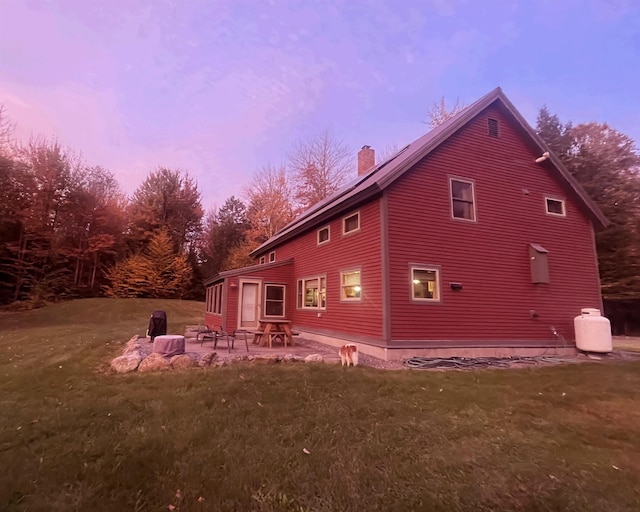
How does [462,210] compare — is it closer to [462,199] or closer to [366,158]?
[462,199]

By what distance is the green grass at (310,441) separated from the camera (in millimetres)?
2951

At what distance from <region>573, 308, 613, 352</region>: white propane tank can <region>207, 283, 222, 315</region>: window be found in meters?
13.8

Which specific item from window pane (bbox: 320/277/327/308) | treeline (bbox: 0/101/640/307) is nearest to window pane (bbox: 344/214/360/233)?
window pane (bbox: 320/277/327/308)

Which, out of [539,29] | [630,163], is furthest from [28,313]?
[630,163]

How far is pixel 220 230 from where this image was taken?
113 feet

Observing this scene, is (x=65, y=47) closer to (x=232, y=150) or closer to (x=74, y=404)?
(x=74, y=404)

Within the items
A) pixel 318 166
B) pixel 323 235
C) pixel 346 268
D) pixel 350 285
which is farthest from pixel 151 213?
pixel 350 285

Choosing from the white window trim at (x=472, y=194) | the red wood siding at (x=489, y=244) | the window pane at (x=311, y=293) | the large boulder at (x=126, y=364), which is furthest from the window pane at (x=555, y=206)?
the large boulder at (x=126, y=364)

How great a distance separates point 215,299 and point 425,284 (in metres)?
11.3

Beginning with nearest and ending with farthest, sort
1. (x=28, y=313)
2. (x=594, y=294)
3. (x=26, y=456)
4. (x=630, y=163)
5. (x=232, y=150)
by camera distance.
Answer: (x=26, y=456) → (x=594, y=294) → (x=28, y=313) → (x=630, y=163) → (x=232, y=150)

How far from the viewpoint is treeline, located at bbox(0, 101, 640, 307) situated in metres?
23.5

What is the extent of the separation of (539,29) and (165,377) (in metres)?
19.5

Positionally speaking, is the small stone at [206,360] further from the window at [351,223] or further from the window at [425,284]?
the window at [351,223]

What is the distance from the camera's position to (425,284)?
9.70 metres
